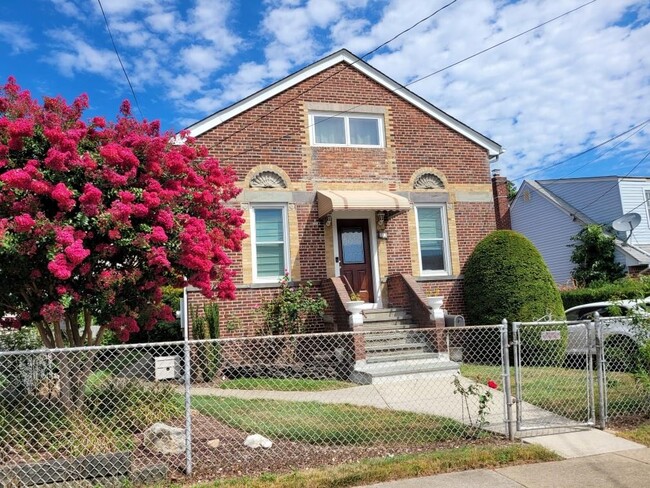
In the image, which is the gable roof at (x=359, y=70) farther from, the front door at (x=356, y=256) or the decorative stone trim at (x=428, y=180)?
the front door at (x=356, y=256)

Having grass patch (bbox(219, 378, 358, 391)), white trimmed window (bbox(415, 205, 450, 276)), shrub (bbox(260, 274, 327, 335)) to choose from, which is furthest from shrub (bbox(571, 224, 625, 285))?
grass patch (bbox(219, 378, 358, 391))

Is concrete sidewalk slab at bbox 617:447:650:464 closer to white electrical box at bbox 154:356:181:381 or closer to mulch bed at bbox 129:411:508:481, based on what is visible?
mulch bed at bbox 129:411:508:481

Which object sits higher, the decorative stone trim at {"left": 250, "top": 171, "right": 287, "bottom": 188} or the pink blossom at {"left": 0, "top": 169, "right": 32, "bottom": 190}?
the decorative stone trim at {"left": 250, "top": 171, "right": 287, "bottom": 188}

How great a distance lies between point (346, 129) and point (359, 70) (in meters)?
1.57

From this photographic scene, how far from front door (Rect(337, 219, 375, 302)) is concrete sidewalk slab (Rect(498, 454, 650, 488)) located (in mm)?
7576

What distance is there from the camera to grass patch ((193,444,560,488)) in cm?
482

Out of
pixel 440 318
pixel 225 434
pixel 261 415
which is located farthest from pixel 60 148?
pixel 440 318

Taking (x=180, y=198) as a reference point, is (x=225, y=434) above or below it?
below

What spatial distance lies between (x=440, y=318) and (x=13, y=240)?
809 centimetres

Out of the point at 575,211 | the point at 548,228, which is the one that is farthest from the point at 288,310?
the point at 548,228

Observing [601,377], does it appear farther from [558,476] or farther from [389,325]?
[389,325]

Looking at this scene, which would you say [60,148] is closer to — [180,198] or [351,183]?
[180,198]

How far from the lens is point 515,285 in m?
11.8

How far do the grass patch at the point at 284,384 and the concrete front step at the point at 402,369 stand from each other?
31 cm
